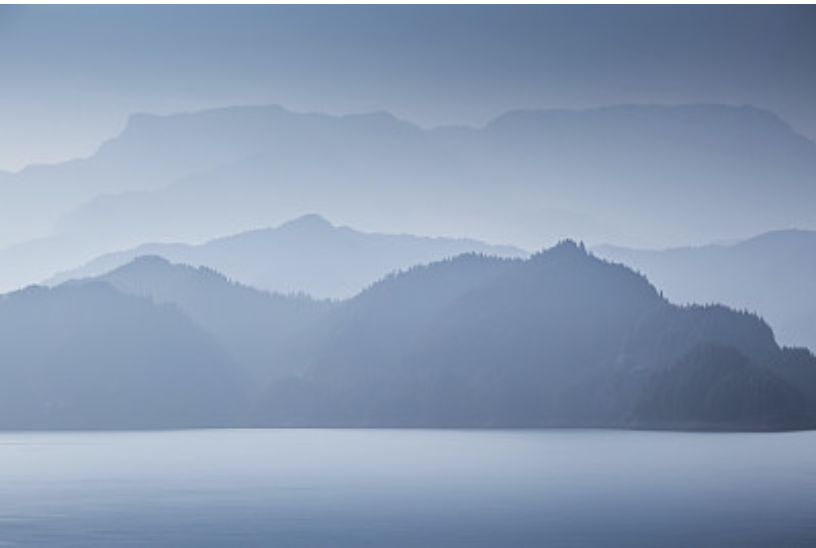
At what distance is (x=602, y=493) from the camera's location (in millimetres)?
139000

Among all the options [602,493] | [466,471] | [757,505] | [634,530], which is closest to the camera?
[634,530]

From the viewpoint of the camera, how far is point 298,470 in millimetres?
184875

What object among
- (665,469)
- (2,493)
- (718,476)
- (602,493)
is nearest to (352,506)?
(602,493)

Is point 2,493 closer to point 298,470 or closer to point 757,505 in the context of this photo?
point 298,470

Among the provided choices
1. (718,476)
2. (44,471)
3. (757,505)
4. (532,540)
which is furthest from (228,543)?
(44,471)

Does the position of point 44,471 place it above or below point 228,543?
above

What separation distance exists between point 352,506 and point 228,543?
1153 inches

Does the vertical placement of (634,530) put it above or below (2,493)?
below

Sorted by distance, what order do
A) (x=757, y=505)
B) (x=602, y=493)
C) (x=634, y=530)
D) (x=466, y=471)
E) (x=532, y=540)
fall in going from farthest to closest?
(x=466, y=471)
(x=602, y=493)
(x=757, y=505)
(x=634, y=530)
(x=532, y=540)

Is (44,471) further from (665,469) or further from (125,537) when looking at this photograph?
(125,537)

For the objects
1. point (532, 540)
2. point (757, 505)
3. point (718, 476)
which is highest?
point (718, 476)

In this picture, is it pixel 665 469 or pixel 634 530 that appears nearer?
pixel 634 530

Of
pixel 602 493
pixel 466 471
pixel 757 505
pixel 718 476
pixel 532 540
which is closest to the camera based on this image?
pixel 532 540

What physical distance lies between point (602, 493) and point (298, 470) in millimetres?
55780
